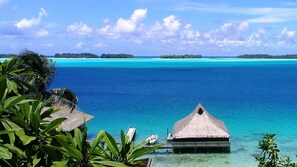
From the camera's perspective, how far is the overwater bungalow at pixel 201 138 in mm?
25594

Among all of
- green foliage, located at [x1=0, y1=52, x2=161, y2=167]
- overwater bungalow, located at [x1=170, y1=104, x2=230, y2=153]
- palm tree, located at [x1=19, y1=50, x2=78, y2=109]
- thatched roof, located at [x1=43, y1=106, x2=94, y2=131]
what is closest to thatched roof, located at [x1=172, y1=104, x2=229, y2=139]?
overwater bungalow, located at [x1=170, y1=104, x2=230, y2=153]

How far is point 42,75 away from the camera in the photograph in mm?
18094

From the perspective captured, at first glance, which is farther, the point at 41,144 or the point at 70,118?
the point at 70,118

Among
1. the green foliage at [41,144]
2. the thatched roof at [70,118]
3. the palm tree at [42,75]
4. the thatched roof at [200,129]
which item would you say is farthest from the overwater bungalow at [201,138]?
the green foliage at [41,144]

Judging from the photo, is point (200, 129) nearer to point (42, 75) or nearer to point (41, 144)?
point (42, 75)

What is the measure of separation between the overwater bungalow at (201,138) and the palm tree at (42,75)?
940cm

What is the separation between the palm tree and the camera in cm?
1753

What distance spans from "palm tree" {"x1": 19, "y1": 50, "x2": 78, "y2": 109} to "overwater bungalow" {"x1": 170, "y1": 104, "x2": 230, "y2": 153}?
940 cm

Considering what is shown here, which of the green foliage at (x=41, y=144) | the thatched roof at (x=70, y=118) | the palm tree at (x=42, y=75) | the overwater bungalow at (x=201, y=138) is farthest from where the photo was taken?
the overwater bungalow at (x=201, y=138)

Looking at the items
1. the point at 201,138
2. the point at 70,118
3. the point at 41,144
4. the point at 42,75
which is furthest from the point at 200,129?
the point at 41,144

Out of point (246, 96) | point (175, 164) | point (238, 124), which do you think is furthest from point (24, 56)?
point (246, 96)

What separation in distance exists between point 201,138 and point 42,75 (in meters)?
12.3

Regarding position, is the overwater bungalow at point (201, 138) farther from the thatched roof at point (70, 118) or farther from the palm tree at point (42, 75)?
the palm tree at point (42, 75)

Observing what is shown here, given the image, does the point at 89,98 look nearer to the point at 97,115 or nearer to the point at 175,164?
the point at 97,115
